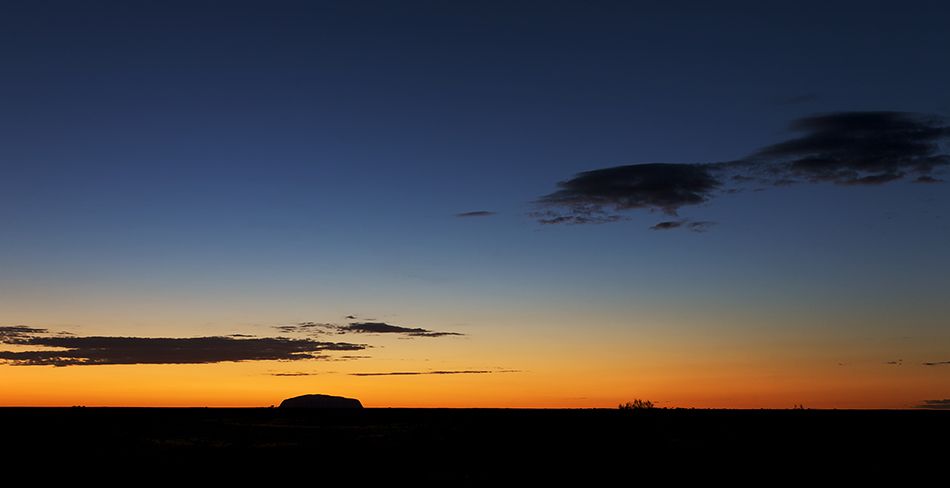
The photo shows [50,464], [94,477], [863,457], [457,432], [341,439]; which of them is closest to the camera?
[94,477]

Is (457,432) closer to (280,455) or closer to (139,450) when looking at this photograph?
(280,455)

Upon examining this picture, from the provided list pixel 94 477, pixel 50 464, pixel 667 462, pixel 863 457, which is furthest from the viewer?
pixel 863 457

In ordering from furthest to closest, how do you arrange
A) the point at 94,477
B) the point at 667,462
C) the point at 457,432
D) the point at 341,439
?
the point at 457,432, the point at 341,439, the point at 667,462, the point at 94,477

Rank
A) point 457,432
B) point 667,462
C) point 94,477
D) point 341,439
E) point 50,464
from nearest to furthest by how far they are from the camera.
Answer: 1. point 94,477
2. point 50,464
3. point 667,462
4. point 341,439
5. point 457,432

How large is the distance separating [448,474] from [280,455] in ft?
39.2

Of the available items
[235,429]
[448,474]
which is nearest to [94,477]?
[448,474]

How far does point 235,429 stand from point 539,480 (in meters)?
37.7

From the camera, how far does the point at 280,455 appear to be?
38.2 metres

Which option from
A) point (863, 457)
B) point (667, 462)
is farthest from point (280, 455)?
point (863, 457)

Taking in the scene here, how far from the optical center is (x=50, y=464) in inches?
1241

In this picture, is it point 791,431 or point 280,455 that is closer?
point 280,455

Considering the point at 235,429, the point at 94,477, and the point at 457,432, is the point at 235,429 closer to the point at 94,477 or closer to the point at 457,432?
the point at 457,432

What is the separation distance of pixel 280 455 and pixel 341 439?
459 inches

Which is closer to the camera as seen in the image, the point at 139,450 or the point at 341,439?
the point at 139,450
